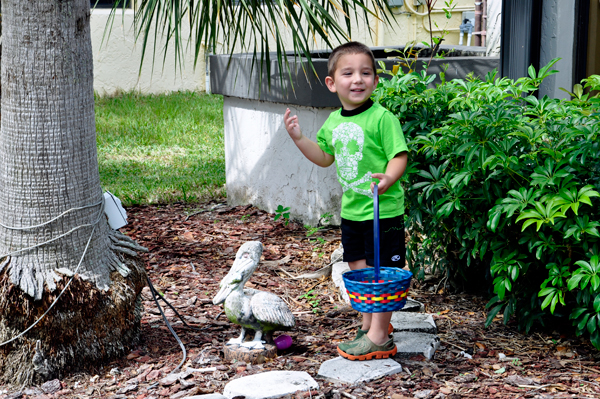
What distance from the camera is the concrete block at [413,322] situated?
3.10 metres

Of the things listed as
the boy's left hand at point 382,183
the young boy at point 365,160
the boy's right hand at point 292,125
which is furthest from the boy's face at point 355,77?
the boy's left hand at point 382,183

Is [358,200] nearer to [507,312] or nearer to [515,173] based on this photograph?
[515,173]

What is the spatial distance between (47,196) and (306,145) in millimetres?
1184

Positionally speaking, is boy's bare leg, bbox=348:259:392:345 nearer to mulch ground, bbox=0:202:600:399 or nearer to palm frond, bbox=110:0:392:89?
mulch ground, bbox=0:202:600:399

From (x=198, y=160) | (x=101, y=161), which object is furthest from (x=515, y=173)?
(x=101, y=161)

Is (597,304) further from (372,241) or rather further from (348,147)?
(348,147)

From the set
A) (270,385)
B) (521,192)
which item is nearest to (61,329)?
(270,385)

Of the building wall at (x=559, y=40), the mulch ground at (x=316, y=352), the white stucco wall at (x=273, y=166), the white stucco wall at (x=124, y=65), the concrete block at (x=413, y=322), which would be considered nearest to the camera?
the mulch ground at (x=316, y=352)

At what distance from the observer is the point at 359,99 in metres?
2.81

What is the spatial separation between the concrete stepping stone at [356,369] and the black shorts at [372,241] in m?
0.45

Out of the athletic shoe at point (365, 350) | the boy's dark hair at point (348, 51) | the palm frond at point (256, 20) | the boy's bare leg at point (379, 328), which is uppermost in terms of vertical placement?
the palm frond at point (256, 20)

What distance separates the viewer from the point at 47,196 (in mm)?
2744

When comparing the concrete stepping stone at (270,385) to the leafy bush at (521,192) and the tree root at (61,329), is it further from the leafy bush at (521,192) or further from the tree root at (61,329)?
the leafy bush at (521,192)

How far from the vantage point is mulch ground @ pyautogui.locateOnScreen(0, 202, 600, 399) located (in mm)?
2604
